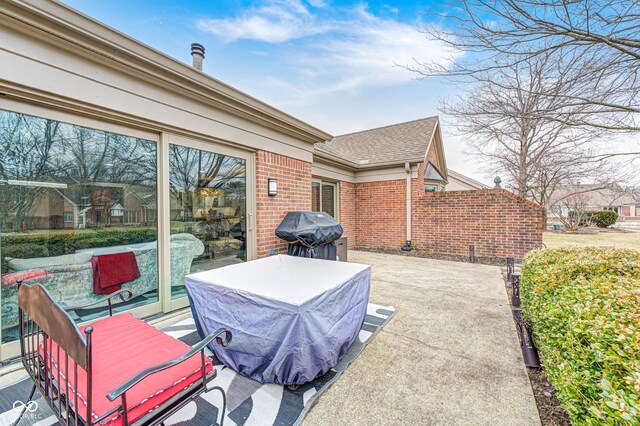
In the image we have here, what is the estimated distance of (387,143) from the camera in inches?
431

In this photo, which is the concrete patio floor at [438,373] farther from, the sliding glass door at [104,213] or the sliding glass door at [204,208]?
the sliding glass door at [104,213]

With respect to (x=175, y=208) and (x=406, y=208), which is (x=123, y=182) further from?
(x=406, y=208)

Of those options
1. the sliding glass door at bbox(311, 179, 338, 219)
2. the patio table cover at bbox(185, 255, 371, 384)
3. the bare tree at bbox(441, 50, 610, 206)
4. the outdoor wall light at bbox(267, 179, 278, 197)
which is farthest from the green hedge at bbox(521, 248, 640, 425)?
the sliding glass door at bbox(311, 179, 338, 219)

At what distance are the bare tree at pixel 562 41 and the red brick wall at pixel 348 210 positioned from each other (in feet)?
18.3

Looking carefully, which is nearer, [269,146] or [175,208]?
[175,208]

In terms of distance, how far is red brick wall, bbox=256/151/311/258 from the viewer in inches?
184

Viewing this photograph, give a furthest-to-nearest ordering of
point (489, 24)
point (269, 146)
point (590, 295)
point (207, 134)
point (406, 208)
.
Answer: point (406, 208), point (269, 146), point (207, 134), point (489, 24), point (590, 295)

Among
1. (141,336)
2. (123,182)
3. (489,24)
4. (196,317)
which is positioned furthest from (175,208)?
(489,24)

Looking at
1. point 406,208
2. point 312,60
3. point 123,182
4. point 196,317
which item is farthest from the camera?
point 406,208

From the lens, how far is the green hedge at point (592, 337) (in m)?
1.12

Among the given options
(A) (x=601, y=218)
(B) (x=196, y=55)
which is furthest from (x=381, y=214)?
(A) (x=601, y=218)

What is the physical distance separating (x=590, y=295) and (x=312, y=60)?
7.54m

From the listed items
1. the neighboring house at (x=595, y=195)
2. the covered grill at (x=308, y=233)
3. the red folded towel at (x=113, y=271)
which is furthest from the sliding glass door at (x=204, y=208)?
the neighboring house at (x=595, y=195)

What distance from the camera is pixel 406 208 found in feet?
29.6
